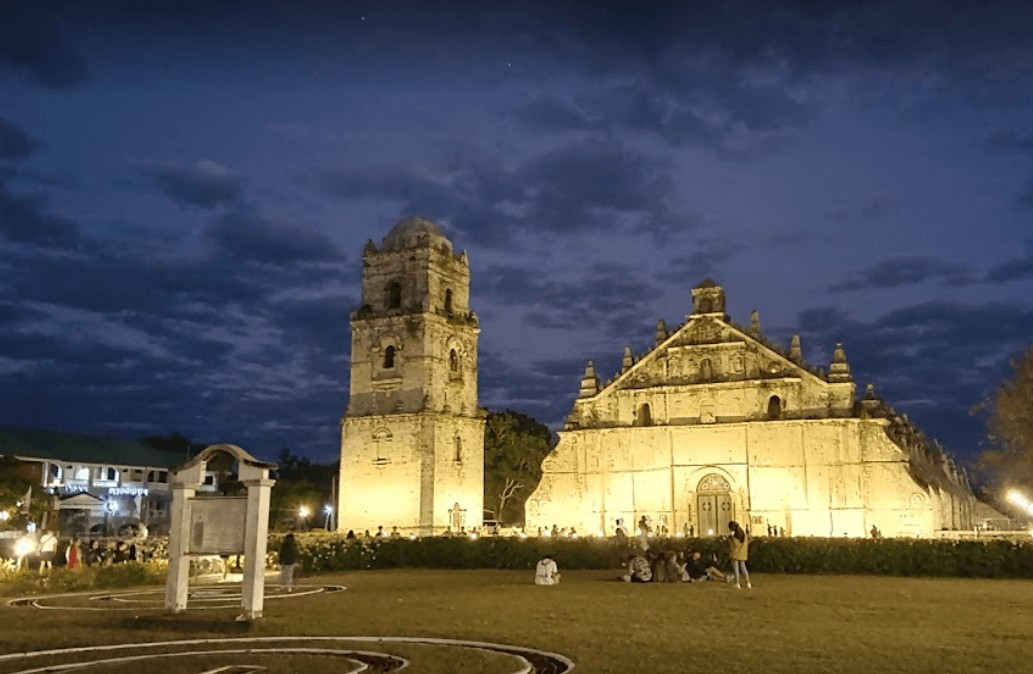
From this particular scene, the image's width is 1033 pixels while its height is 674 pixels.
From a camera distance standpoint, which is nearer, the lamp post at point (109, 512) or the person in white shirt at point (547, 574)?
the person in white shirt at point (547, 574)

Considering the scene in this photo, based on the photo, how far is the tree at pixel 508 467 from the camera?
60250 millimetres

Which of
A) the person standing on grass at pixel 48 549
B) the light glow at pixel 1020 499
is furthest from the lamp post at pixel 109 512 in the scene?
the light glow at pixel 1020 499

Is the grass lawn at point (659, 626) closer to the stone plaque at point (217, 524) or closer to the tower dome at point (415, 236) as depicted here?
the stone plaque at point (217, 524)

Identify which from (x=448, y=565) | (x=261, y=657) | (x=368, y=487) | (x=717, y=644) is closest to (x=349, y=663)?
(x=261, y=657)

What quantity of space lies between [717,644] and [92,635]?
27.9ft

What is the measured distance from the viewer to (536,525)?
142 feet

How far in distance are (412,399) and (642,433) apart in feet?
33.8

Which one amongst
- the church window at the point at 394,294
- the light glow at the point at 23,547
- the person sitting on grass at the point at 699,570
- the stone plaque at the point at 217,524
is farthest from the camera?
the church window at the point at 394,294

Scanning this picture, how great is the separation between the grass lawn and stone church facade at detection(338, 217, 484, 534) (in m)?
19.3

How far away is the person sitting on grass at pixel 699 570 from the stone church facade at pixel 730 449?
11.6 meters

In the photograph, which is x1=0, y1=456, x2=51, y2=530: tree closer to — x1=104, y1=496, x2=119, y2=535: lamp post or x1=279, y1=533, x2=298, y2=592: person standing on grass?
x1=104, y1=496, x2=119, y2=535: lamp post

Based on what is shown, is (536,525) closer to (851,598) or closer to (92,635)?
(851,598)

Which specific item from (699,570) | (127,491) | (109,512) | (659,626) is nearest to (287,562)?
(659,626)

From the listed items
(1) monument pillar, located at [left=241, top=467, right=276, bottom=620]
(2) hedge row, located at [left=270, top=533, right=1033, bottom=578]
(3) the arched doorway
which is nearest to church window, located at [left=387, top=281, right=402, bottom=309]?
(2) hedge row, located at [left=270, top=533, right=1033, bottom=578]
